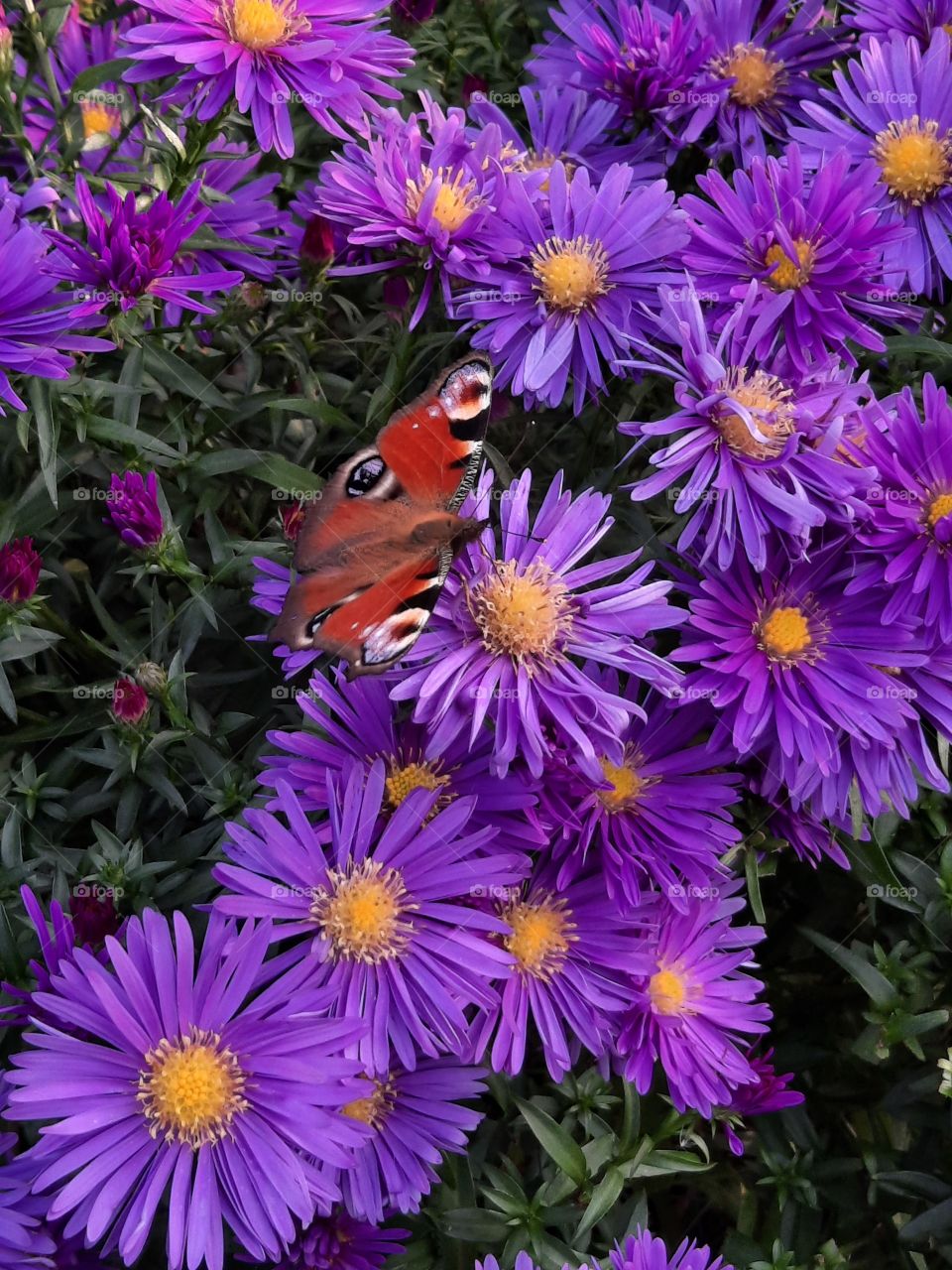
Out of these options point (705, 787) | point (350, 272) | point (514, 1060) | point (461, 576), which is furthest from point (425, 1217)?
point (350, 272)

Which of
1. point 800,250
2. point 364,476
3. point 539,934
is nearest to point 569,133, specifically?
point 800,250

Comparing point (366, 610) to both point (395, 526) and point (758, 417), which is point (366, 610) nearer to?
point (395, 526)

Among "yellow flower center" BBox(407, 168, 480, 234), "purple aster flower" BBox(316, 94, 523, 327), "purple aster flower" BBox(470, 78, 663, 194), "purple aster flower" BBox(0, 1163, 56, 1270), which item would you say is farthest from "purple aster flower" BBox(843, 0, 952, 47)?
"purple aster flower" BBox(0, 1163, 56, 1270)

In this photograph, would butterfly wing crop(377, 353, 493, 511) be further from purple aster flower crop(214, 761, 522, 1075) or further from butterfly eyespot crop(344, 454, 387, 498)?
purple aster flower crop(214, 761, 522, 1075)

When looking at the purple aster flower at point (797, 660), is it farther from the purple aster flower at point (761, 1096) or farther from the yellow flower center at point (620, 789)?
the purple aster flower at point (761, 1096)

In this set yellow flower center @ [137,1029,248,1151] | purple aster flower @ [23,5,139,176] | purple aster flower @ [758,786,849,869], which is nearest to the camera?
yellow flower center @ [137,1029,248,1151]

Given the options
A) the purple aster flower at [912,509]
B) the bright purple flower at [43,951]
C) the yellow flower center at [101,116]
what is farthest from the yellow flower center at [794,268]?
the yellow flower center at [101,116]
